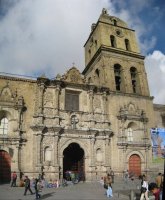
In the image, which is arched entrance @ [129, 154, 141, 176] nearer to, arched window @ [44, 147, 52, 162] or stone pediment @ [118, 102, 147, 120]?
stone pediment @ [118, 102, 147, 120]

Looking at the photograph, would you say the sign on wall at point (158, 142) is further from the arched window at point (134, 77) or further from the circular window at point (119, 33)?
the circular window at point (119, 33)

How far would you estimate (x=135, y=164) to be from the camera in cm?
2417

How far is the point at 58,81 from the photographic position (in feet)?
75.8

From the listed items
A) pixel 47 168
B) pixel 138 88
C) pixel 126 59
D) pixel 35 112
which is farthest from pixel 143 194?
pixel 126 59

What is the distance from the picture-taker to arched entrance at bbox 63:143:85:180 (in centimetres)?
2304

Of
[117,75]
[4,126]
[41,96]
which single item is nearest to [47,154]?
[4,126]

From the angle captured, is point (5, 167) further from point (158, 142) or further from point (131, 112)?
point (158, 142)

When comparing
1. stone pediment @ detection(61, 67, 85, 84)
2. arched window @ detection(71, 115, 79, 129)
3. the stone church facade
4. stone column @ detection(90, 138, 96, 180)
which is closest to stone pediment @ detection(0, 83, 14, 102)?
the stone church facade

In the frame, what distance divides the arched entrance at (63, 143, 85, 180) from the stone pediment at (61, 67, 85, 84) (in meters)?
5.87

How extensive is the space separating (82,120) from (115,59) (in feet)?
27.9

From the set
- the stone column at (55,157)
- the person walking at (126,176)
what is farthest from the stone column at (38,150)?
the person walking at (126,176)

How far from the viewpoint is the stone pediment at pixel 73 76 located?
24.3 meters

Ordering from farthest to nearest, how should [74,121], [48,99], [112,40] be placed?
[112,40], [74,121], [48,99]

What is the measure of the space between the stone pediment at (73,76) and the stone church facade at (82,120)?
93 millimetres
